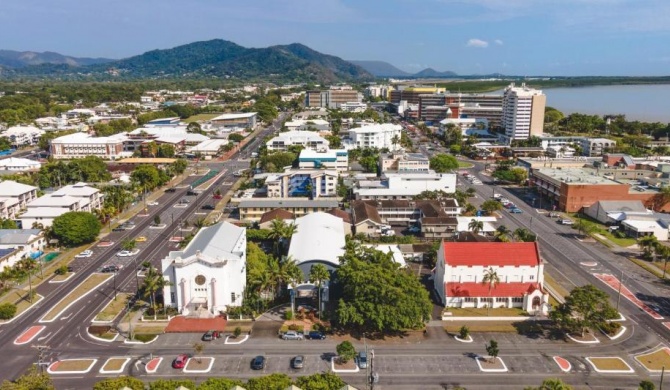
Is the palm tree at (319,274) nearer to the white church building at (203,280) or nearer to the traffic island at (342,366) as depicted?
the white church building at (203,280)

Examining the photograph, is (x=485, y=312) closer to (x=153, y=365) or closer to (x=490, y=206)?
(x=153, y=365)

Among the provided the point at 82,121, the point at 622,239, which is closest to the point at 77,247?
the point at 622,239

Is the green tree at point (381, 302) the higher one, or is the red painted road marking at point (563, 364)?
the green tree at point (381, 302)

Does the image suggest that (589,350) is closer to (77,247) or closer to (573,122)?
(77,247)

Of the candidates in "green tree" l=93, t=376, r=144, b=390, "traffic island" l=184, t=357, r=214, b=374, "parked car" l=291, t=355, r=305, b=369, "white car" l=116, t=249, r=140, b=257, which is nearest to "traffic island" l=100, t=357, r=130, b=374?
"traffic island" l=184, t=357, r=214, b=374

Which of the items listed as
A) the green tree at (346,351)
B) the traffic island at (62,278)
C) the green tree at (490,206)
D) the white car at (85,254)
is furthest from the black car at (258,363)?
the green tree at (490,206)
